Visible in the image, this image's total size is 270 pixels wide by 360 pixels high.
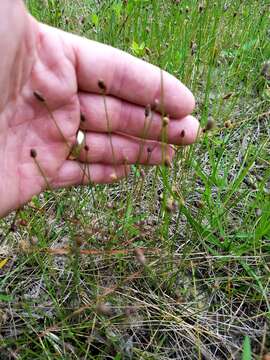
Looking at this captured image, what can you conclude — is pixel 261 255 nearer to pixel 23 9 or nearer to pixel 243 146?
pixel 243 146

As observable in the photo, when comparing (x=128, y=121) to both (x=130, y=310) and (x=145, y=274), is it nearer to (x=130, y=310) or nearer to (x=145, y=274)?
(x=145, y=274)

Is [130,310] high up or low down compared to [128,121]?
down

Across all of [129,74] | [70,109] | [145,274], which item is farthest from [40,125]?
[145,274]

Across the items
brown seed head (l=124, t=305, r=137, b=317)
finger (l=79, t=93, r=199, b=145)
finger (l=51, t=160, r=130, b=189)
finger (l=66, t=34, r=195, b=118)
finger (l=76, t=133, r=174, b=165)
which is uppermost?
finger (l=66, t=34, r=195, b=118)

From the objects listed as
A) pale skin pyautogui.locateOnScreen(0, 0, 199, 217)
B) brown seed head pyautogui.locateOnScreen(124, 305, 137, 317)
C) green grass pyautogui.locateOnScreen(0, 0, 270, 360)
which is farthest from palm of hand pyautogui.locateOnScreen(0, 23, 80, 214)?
brown seed head pyautogui.locateOnScreen(124, 305, 137, 317)

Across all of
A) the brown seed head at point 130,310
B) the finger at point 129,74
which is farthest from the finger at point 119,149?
the brown seed head at point 130,310

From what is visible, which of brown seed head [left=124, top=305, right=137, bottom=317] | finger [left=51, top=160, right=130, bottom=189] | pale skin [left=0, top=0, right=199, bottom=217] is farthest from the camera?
finger [left=51, top=160, right=130, bottom=189]

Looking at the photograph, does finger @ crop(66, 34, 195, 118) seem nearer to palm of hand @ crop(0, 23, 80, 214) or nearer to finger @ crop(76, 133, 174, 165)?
palm of hand @ crop(0, 23, 80, 214)
